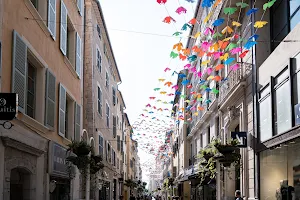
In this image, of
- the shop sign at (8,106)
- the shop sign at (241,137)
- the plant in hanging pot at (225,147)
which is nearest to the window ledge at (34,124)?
the shop sign at (8,106)

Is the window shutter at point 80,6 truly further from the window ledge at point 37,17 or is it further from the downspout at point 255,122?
the downspout at point 255,122

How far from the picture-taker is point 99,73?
84.7 feet

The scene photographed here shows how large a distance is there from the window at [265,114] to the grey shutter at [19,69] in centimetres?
635

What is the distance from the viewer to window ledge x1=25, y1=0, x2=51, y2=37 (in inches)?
429

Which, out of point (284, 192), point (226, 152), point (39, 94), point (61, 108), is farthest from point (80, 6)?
point (284, 192)

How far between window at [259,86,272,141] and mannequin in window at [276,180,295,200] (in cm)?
134

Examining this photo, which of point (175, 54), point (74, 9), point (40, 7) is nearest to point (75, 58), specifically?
point (74, 9)

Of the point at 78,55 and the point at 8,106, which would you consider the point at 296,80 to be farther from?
the point at 78,55

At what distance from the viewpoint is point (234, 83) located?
15.9m

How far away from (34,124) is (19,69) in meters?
1.85

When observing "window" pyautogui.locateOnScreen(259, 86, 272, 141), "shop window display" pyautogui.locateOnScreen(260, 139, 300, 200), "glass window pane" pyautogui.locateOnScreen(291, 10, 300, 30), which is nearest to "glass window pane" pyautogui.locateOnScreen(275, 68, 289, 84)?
"window" pyautogui.locateOnScreen(259, 86, 272, 141)

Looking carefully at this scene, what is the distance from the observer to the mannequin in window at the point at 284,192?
10.9 m

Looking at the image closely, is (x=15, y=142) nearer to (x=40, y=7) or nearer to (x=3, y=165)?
(x=3, y=165)

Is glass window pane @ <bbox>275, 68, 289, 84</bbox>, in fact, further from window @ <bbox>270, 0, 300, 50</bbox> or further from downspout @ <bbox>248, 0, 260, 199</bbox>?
downspout @ <bbox>248, 0, 260, 199</bbox>
